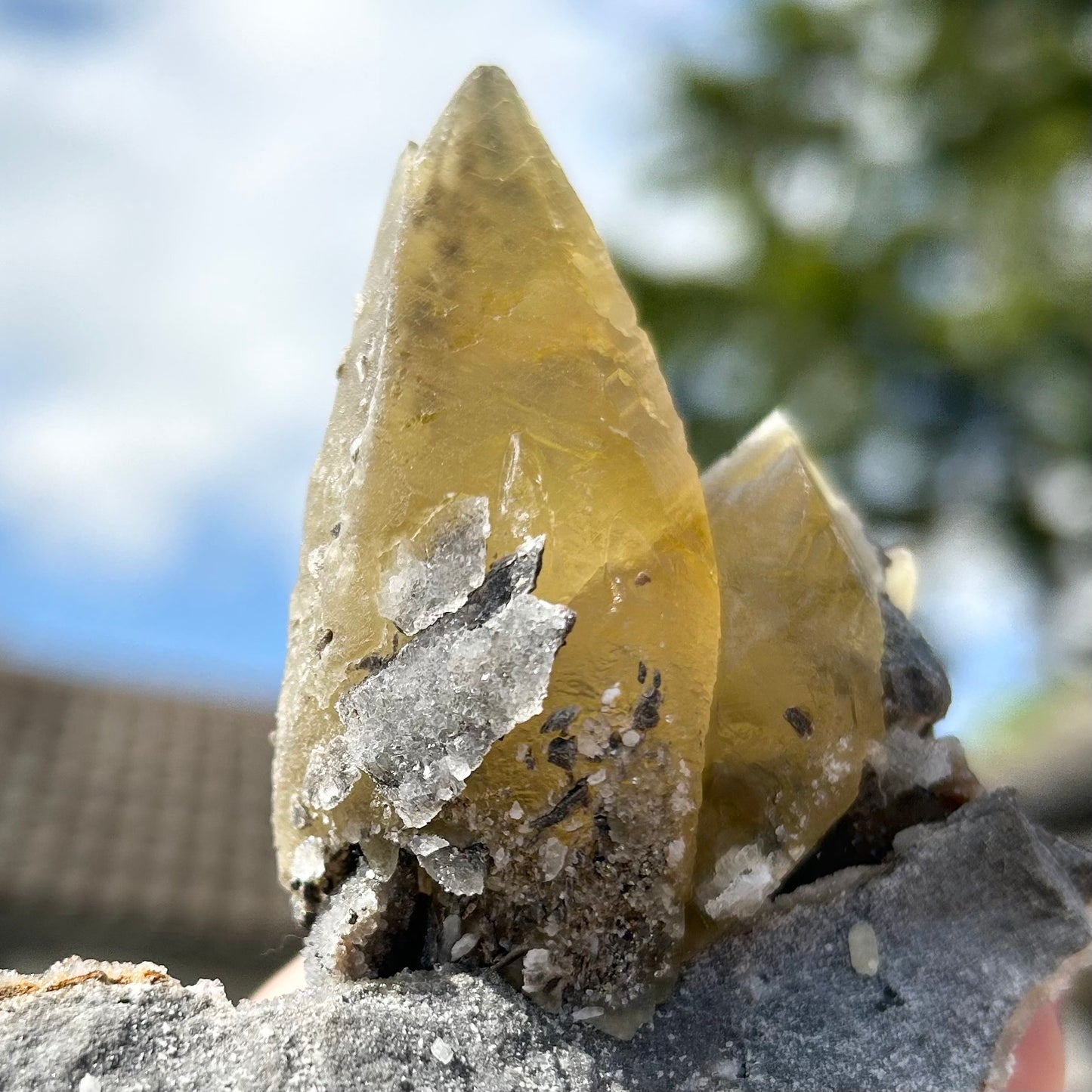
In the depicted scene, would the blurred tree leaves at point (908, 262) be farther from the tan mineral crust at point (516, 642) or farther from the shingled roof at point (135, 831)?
the tan mineral crust at point (516, 642)

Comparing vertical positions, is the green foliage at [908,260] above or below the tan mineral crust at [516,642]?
above

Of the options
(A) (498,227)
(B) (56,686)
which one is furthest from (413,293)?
(B) (56,686)

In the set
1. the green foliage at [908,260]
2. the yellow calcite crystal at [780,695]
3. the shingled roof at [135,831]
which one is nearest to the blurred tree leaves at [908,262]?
the green foliage at [908,260]

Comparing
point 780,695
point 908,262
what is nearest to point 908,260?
point 908,262

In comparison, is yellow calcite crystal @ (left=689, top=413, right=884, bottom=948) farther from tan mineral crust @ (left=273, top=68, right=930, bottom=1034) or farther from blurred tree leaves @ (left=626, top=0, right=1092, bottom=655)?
blurred tree leaves @ (left=626, top=0, right=1092, bottom=655)

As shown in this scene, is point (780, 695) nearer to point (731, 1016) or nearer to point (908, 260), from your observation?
point (731, 1016)

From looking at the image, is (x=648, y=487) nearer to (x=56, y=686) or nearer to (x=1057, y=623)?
(x=56, y=686)
